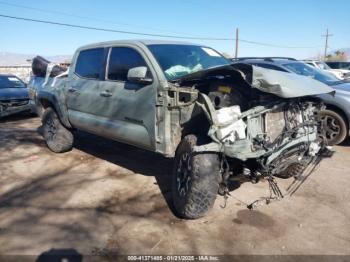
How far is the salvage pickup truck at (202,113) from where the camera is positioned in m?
3.84

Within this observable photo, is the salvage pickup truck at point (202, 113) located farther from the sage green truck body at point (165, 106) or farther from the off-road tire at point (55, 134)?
the off-road tire at point (55, 134)

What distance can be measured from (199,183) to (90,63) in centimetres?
312

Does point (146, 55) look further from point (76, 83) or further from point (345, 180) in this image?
point (345, 180)

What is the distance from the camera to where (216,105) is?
413cm

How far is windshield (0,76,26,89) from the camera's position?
38.6ft

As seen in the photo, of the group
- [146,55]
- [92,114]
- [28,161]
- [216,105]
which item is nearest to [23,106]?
[28,161]

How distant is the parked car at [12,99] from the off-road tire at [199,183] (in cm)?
753

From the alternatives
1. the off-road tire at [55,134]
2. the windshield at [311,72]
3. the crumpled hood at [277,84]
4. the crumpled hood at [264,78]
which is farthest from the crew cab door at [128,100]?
the windshield at [311,72]

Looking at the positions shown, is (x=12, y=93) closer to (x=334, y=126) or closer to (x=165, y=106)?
(x=165, y=106)

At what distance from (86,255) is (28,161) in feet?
11.8

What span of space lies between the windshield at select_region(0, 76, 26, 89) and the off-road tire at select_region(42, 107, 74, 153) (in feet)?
18.6

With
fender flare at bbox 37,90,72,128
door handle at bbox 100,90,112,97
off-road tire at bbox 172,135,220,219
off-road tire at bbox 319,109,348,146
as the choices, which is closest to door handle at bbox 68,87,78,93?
fender flare at bbox 37,90,72,128

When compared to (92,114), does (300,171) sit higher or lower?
lower

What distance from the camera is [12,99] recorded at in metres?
10.9
